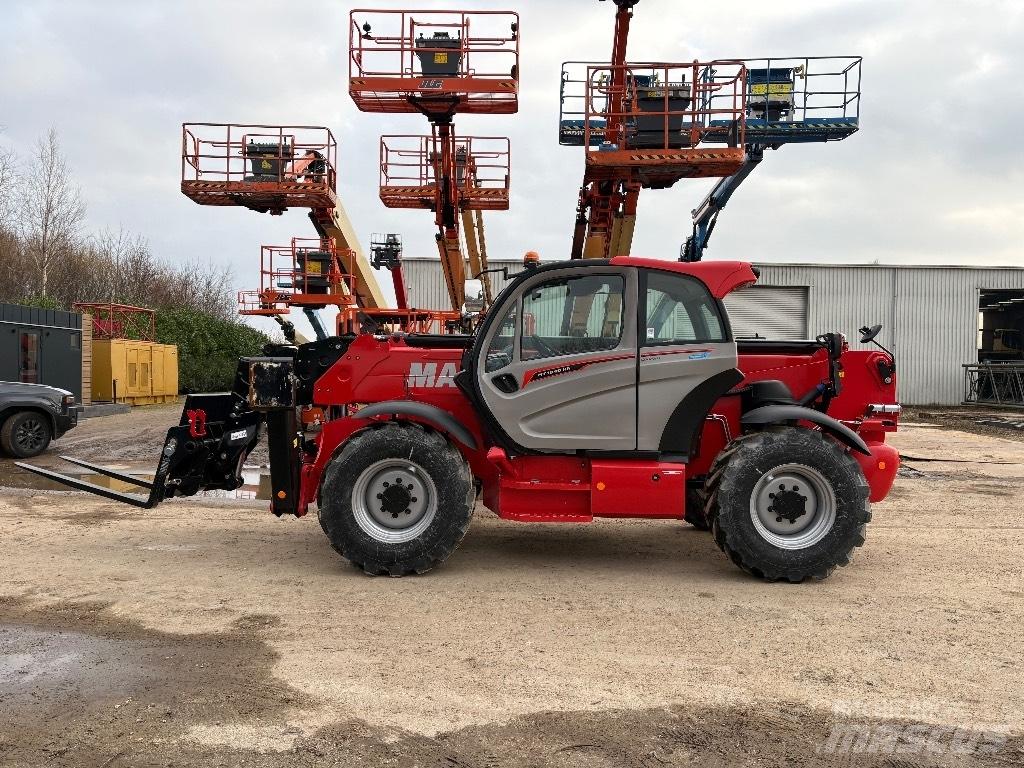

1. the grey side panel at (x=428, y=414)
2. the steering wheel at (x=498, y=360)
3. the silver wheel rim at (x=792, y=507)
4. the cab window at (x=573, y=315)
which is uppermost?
the cab window at (x=573, y=315)

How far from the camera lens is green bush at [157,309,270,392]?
3262cm

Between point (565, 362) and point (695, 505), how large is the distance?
189cm

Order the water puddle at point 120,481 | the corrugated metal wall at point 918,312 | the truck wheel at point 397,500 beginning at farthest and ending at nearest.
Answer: the corrugated metal wall at point 918,312 → the water puddle at point 120,481 → the truck wheel at point 397,500

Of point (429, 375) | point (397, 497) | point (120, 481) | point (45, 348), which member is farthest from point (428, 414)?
point (45, 348)

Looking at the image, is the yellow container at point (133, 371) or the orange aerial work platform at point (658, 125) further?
the yellow container at point (133, 371)

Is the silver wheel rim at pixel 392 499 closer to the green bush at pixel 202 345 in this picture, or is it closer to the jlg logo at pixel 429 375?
the jlg logo at pixel 429 375

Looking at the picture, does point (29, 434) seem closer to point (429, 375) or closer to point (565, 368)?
point (429, 375)

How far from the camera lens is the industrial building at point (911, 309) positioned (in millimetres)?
30656

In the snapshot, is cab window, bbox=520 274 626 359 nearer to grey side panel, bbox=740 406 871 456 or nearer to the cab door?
the cab door

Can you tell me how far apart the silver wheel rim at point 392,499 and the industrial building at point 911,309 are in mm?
24700

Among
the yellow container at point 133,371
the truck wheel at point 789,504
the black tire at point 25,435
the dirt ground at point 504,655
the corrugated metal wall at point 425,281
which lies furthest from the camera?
the corrugated metal wall at point 425,281

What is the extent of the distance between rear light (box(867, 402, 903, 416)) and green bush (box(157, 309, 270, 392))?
93.3 feet

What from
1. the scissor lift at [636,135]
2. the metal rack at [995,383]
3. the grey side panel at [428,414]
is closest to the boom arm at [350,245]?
the scissor lift at [636,135]

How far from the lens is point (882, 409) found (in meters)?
6.65
